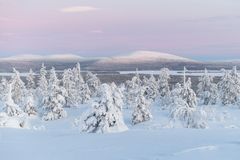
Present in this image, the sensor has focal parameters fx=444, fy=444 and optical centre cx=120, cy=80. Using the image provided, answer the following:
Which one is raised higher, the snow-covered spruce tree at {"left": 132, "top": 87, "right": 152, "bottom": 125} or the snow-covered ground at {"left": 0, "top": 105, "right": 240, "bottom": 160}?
the snow-covered ground at {"left": 0, "top": 105, "right": 240, "bottom": 160}

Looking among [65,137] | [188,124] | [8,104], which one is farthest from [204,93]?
[65,137]

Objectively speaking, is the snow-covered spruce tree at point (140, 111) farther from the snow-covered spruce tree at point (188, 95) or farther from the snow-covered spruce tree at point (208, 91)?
the snow-covered spruce tree at point (208, 91)

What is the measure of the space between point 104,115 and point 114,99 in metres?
2.19

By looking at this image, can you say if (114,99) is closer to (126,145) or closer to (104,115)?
(104,115)

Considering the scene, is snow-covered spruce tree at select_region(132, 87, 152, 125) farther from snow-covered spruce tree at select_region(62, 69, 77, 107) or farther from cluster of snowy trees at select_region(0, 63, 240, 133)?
snow-covered spruce tree at select_region(62, 69, 77, 107)

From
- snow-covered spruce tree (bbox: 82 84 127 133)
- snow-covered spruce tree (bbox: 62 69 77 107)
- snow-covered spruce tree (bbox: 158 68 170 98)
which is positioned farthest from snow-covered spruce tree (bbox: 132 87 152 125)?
snow-covered spruce tree (bbox: 82 84 127 133)

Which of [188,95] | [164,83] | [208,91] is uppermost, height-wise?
[164,83]

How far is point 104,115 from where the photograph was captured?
27.8 meters

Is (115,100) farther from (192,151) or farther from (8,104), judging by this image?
(192,151)

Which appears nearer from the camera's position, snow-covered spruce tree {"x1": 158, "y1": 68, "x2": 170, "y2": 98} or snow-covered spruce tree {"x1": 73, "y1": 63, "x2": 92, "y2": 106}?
snow-covered spruce tree {"x1": 73, "y1": 63, "x2": 92, "y2": 106}

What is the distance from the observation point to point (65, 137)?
46.2 feet

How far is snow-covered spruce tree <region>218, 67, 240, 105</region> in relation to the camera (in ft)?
239

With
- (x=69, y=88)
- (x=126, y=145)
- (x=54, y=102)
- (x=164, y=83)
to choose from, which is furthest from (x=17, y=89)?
(x=126, y=145)

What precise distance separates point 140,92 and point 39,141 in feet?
151
